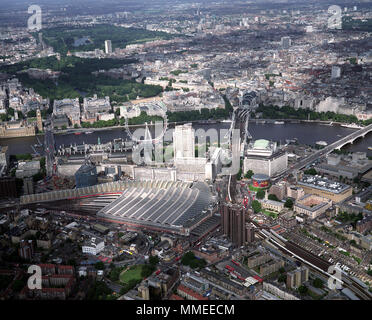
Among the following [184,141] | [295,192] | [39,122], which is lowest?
[295,192]

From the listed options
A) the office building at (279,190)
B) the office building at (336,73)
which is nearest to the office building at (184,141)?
the office building at (279,190)

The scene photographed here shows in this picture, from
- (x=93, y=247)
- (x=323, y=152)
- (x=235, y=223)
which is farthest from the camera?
(x=323, y=152)

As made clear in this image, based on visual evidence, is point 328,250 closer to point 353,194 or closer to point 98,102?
point 353,194

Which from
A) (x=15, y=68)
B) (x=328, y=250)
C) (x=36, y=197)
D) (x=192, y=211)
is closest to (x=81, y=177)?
(x=36, y=197)

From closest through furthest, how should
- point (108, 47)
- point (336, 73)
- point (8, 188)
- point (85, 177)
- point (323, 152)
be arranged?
point (8, 188) < point (85, 177) < point (323, 152) < point (336, 73) < point (108, 47)

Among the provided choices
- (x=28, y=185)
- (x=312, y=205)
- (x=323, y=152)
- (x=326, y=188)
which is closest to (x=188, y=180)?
(x=312, y=205)

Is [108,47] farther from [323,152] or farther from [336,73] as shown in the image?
[323,152]

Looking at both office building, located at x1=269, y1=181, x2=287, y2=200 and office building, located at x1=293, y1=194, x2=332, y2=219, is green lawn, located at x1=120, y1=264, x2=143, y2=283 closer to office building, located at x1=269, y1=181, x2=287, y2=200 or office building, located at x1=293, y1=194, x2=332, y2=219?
office building, located at x1=293, y1=194, x2=332, y2=219
